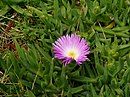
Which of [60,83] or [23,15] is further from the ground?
[23,15]

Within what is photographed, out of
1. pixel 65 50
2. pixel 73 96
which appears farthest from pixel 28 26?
pixel 73 96

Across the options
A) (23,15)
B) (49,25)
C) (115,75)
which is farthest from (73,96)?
(23,15)

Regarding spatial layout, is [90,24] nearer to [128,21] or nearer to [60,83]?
[128,21]

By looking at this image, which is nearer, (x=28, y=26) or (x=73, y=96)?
(x=73, y=96)

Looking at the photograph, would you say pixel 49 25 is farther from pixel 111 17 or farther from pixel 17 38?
pixel 111 17

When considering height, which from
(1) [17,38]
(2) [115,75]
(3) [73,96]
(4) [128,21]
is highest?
(4) [128,21]

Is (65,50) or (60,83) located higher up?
(65,50)
